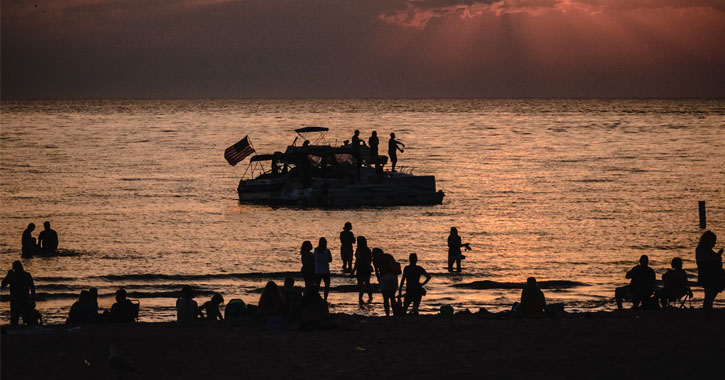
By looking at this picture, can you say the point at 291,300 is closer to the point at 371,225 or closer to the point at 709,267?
the point at 709,267

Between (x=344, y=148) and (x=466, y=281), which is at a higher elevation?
(x=344, y=148)

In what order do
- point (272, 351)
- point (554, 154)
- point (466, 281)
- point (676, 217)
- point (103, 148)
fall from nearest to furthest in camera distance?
point (272, 351), point (466, 281), point (676, 217), point (554, 154), point (103, 148)

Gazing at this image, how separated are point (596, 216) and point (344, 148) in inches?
502

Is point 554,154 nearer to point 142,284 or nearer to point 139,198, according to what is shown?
point 139,198

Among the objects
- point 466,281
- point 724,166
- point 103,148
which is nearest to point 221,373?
point 466,281

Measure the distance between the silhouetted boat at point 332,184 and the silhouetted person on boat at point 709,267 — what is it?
27850 mm

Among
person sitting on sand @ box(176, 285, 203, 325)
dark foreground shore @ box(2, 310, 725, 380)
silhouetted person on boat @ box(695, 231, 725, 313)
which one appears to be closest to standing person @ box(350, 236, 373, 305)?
dark foreground shore @ box(2, 310, 725, 380)

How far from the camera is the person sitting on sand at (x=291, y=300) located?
56.9 ft

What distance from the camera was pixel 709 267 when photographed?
1652 centimetres

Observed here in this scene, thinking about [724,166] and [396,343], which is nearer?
[396,343]

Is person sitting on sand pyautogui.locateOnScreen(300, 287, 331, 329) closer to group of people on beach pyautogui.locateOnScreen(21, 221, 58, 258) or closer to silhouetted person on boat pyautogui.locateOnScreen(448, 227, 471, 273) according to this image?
silhouetted person on boat pyautogui.locateOnScreen(448, 227, 471, 273)

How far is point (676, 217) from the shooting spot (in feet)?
142

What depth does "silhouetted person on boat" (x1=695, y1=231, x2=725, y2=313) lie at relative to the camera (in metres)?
16.4

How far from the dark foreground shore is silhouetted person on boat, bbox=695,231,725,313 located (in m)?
0.60
